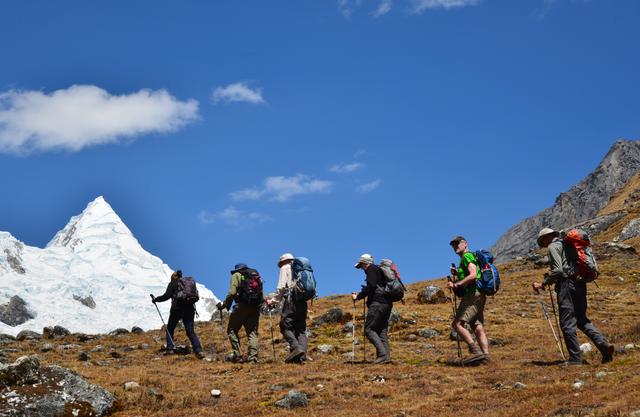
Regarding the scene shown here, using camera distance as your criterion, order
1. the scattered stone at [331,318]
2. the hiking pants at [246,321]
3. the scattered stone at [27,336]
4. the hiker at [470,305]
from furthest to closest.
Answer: the scattered stone at [27,336] → the scattered stone at [331,318] → the hiking pants at [246,321] → the hiker at [470,305]

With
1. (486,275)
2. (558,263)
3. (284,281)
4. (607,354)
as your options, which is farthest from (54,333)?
(607,354)

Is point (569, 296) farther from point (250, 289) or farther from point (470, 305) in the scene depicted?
point (250, 289)

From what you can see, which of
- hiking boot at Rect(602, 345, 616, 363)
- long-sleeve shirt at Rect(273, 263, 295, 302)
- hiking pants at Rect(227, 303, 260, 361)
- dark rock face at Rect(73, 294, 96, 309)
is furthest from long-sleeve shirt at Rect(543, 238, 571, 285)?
dark rock face at Rect(73, 294, 96, 309)

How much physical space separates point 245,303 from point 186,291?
3.03 metres

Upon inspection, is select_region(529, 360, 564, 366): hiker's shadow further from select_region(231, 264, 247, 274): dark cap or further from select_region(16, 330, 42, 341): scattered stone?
select_region(16, 330, 42, 341): scattered stone

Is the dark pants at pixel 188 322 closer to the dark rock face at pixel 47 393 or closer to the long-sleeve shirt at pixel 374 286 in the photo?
the long-sleeve shirt at pixel 374 286

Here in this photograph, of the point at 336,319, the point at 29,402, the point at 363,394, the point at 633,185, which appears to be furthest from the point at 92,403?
the point at 633,185

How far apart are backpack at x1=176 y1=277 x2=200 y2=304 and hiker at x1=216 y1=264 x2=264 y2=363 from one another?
2.29 meters

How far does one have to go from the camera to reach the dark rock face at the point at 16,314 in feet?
582

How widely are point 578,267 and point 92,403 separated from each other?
8.98 m

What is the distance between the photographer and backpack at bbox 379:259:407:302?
634 inches

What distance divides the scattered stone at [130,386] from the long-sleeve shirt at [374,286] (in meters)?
5.47

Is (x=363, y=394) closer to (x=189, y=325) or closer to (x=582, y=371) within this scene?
(x=582, y=371)

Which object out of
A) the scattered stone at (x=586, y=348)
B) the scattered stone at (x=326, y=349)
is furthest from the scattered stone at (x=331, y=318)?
the scattered stone at (x=586, y=348)
